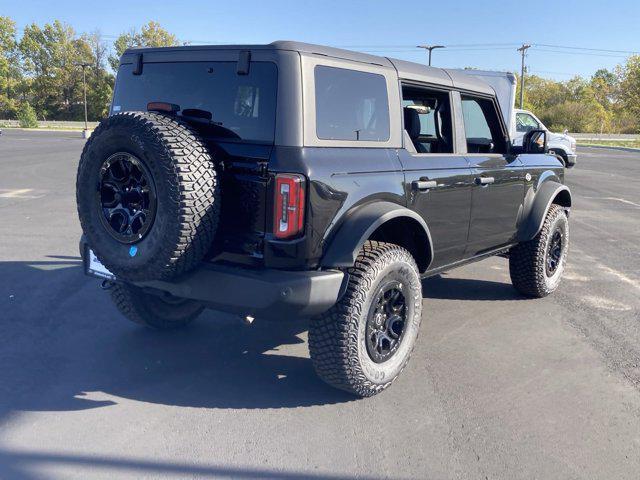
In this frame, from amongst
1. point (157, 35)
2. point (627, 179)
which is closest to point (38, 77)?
point (157, 35)

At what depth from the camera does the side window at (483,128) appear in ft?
16.8

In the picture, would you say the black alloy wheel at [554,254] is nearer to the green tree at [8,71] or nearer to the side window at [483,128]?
the side window at [483,128]

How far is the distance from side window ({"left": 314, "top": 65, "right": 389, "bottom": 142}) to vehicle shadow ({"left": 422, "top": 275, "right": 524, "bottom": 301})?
8.09 ft

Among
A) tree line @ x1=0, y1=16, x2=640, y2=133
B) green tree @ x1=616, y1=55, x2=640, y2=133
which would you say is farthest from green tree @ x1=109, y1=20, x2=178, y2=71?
green tree @ x1=616, y1=55, x2=640, y2=133

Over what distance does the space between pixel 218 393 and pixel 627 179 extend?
18.9 meters

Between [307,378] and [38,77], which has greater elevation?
[38,77]

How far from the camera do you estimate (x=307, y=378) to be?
4.02 metres

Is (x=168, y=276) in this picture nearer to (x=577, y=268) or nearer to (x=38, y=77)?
(x=577, y=268)

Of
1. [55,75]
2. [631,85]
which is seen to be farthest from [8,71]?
[631,85]

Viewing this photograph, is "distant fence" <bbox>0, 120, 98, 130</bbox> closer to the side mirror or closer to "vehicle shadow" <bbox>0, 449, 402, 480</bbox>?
the side mirror

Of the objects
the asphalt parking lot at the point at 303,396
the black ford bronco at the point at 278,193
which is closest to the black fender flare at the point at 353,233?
the black ford bronco at the point at 278,193

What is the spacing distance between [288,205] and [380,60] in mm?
1353

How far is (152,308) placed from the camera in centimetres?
465

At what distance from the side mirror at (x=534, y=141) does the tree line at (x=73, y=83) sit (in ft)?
215
